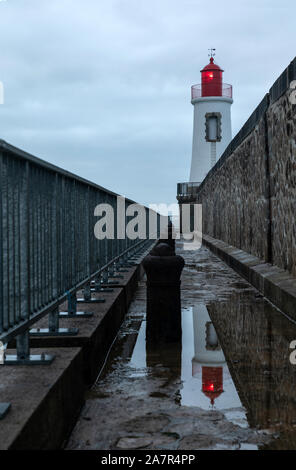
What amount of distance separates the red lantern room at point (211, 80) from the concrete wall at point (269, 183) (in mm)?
31161

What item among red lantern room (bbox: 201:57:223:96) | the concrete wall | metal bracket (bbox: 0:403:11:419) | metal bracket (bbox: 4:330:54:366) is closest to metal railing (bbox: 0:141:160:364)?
metal bracket (bbox: 4:330:54:366)

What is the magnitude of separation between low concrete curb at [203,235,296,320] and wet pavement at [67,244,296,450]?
29cm

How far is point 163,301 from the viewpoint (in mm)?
5773

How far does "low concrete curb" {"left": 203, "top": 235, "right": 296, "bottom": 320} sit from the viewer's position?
293 inches

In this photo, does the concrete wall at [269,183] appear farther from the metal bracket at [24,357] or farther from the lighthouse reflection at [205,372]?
the metal bracket at [24,357]

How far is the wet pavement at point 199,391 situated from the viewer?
338 cm

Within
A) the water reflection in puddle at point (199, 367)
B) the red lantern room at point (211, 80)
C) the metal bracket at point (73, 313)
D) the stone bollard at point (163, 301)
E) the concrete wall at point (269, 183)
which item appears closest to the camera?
the water reflection in puddle at point (199, 367)

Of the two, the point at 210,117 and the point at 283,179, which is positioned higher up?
the point at 210,117

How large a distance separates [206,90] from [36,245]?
44.3 meters

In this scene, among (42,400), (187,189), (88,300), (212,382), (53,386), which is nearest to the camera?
(42,400)
